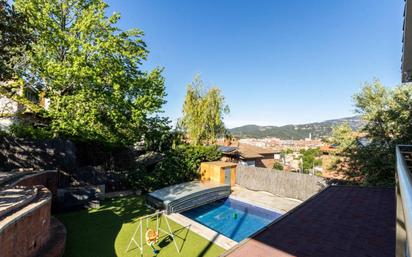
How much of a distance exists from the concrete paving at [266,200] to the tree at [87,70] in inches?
363

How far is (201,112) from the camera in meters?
22.6

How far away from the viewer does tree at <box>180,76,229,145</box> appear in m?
22.6

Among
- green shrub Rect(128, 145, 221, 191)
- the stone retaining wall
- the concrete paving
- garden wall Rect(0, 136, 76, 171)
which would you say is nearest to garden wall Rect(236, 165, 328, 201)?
the concrete paving

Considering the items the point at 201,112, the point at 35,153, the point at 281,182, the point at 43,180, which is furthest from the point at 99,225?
the point at 201,112

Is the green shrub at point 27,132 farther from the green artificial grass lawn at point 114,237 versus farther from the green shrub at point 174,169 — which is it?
the green shrub at point 174,169

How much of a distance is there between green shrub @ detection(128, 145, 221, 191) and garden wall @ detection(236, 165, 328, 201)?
11.3 ft

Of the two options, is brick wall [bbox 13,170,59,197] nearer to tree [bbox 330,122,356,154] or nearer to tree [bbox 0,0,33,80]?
tree [bbox 0,0,33,80]

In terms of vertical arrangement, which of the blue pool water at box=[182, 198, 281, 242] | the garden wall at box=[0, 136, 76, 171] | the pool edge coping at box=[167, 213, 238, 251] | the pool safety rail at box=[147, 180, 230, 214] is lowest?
the blue pool water at box=[182, 198, 281, 242]

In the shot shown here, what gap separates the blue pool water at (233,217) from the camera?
12798 mm

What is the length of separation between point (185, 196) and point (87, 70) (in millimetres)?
9607

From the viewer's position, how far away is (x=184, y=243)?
9672 millimetres

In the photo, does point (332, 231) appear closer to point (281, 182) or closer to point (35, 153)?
point (281, 182)

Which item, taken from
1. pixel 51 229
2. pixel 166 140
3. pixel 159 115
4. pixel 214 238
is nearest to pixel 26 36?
pixel 51 229

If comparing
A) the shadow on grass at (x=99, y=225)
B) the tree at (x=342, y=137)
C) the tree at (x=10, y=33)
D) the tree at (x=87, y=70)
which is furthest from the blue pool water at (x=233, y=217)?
the tree at (x=10, y=33)
